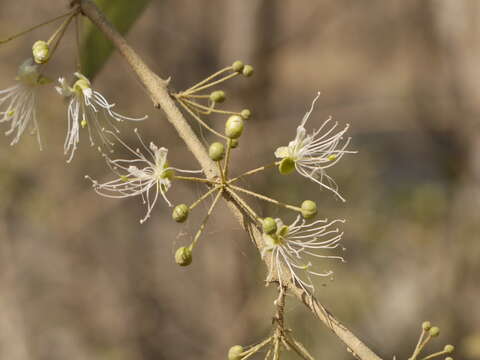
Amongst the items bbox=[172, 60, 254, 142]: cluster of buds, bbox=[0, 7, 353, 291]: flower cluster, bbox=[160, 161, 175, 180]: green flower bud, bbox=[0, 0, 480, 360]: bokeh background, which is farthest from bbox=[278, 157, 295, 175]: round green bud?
bbox=[0, 0, 480, 360]: bokeh background

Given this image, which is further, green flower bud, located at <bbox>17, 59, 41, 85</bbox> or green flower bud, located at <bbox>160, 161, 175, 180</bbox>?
green flower bud, located at <bbox>17, 59, 41, 85</bbox>

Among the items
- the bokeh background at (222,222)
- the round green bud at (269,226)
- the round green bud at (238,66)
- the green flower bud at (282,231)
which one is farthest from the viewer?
the bokeh background at (222,222)

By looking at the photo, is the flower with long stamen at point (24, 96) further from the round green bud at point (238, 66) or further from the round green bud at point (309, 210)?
the round green bud at point (309, 210)

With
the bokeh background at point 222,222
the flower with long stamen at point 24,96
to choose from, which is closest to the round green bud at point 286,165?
the flower with long stamen at point 24,96

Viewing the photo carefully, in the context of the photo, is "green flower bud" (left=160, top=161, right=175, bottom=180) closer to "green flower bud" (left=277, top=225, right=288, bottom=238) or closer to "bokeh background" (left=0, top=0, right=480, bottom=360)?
"green flower bud" (left=277, top=225, right=288, bottom=238)

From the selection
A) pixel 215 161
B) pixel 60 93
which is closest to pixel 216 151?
pixel 215 161

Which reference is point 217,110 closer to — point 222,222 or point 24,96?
point 24,96
